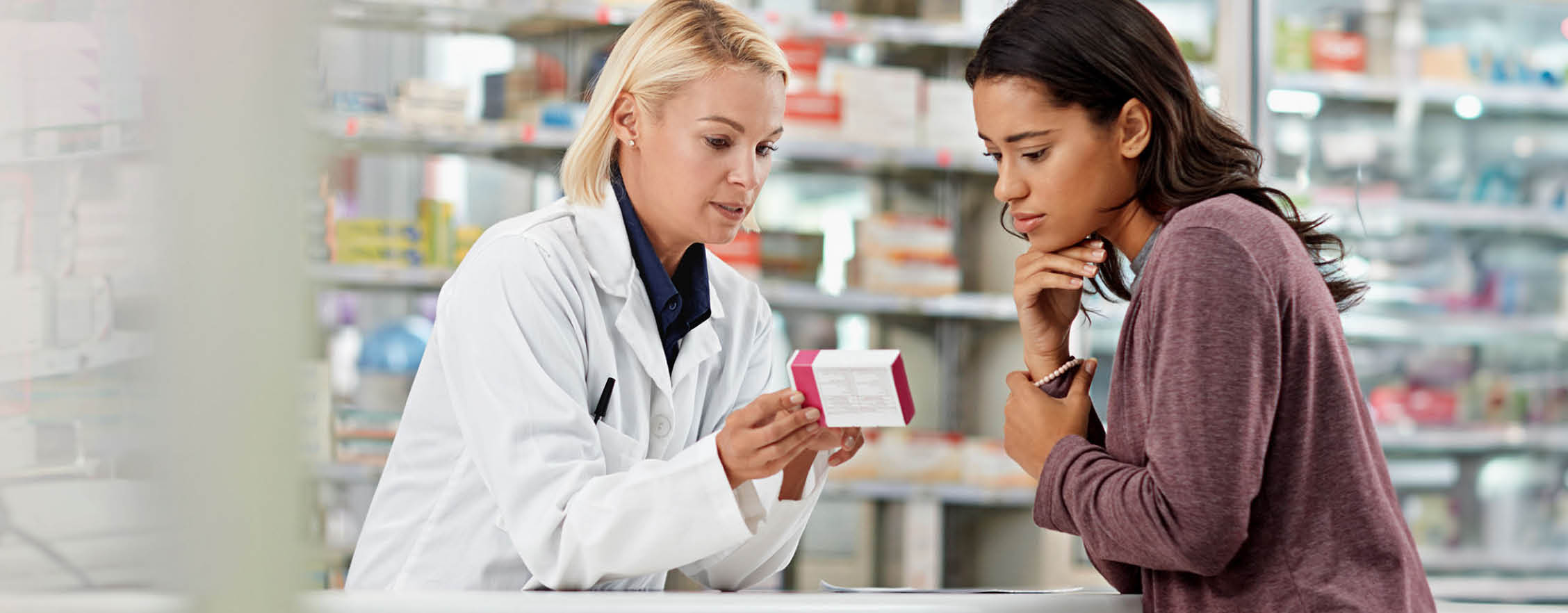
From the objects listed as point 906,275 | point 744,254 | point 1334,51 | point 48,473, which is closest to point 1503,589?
point 1334,51

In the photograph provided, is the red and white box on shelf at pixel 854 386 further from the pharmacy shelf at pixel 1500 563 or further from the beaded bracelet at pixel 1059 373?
the pharmacy shelf at pixel 1500 563

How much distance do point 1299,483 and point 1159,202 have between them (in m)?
0.34

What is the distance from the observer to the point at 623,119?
5.07 ft

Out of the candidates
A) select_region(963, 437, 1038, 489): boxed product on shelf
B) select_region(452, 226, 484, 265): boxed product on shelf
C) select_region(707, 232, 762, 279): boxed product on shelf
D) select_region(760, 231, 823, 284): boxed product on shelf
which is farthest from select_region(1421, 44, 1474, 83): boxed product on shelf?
select_region(452, 226, 484, 265): boxed product on shelf

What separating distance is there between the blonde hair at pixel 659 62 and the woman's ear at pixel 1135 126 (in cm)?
46

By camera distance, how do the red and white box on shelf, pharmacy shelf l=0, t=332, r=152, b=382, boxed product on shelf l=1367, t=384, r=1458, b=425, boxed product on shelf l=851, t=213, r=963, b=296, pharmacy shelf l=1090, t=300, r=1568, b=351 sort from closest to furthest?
pharmacy shelf l=0, t=332, r=152, b=382 < the red and white box on shelf < boxed product on shelf l=851, t=213, r=963, b=296 < pharmacy shelf l=1090, t=300, r=1568, b=351 < boxed product on shelf l=1367, t=384, r=1458, b=425

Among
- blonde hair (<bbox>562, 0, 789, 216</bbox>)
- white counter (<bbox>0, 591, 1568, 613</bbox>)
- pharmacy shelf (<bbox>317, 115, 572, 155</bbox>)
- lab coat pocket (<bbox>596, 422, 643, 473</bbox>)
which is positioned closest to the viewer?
white counter (<bbox>0, 591, 1568, 613</bbox>)

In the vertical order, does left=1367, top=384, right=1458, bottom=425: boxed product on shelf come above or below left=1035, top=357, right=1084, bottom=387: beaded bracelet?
below

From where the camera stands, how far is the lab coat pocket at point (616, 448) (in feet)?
4.48

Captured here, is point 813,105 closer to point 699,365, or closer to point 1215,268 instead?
point 699,365

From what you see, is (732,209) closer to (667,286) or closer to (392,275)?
(667,286)

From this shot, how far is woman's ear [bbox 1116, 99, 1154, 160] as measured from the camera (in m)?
1.21

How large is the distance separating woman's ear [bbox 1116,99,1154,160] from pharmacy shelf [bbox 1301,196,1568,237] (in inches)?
120

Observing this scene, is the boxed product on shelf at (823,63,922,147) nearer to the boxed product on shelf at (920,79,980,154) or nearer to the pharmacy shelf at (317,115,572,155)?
the boxed product on shelf at (920,79,980,154)
